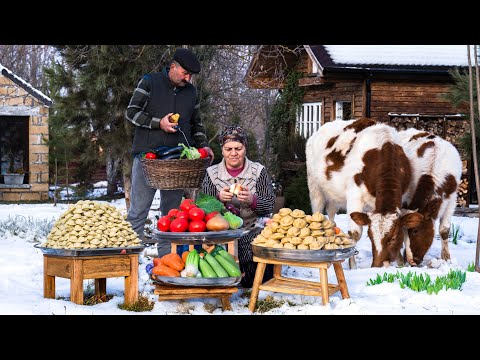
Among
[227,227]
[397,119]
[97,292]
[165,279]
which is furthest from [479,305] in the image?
[397,119]

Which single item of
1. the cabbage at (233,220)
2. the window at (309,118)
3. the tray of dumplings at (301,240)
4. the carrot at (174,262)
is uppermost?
the window at (309,118)

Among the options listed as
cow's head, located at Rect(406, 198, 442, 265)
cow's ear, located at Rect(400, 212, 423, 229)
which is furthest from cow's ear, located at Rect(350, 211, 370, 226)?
cow's head, located at Rect(406, 198, 442, 265)

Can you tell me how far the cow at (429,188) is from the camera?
10.5 meters

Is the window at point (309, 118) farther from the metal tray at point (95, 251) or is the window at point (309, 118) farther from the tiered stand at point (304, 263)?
the metal tray at point (95, 251)

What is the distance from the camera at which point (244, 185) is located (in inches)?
307

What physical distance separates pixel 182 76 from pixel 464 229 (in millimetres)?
8171

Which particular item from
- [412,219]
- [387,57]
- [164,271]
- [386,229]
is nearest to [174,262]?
[164,271]

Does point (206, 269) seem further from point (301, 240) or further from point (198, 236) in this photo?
point (301, 240)

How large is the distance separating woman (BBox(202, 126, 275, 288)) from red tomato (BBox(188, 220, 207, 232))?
76cm

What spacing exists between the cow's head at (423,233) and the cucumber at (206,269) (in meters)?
4.50

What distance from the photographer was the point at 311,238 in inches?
261

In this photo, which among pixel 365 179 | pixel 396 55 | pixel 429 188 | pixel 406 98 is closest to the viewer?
pixel 365 179

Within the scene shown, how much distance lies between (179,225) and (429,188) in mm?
4891

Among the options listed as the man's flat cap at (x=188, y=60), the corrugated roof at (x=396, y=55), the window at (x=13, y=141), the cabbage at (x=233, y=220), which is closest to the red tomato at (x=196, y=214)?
the cabbage at (x=233, y=220)
